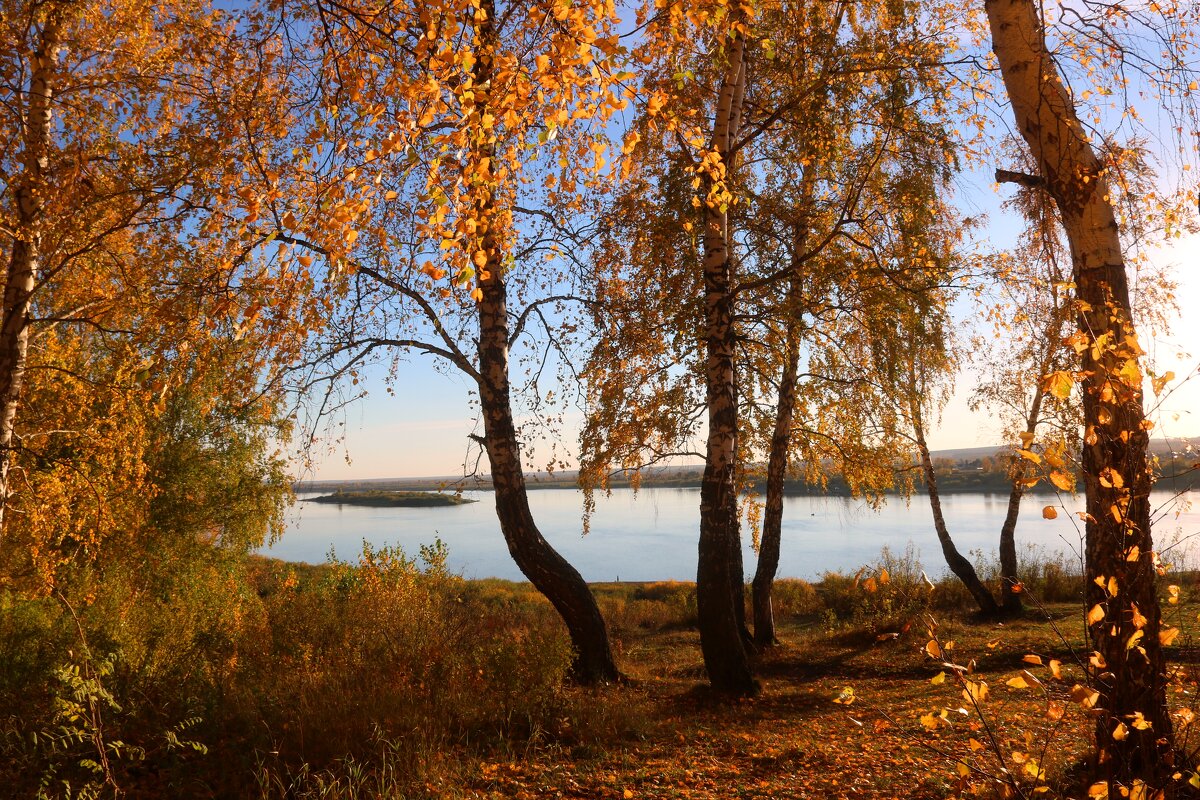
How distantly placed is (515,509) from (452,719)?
2.30m

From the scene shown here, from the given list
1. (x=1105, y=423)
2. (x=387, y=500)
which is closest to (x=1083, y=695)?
(x=1105, y=423)

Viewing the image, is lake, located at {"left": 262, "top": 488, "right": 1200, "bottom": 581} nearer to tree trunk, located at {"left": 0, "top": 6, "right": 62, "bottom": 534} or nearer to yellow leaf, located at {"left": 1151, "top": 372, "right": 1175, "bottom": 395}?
tree trunk, located at {"left": 0, "top": 6, "right": 62, "bottom": 534}

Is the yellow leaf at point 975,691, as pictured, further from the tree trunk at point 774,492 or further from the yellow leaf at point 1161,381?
the tree trunk at point 774,492

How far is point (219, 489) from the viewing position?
50.2 ft

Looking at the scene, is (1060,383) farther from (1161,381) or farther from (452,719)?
(452,719)

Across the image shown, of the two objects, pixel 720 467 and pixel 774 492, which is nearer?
pixel 720 467

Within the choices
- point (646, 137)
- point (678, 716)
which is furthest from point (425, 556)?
point (646, 137)

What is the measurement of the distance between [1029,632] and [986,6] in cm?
900

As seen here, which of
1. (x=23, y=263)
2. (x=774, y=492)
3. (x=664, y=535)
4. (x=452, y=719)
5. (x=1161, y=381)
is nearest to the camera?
(x=1161, y=381)

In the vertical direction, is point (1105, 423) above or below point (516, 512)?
above

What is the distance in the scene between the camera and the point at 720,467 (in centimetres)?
630

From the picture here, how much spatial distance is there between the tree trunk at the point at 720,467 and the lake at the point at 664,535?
311 cm

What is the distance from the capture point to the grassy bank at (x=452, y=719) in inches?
155

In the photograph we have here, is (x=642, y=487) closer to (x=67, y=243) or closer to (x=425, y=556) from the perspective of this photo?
(x=425, y=556)
